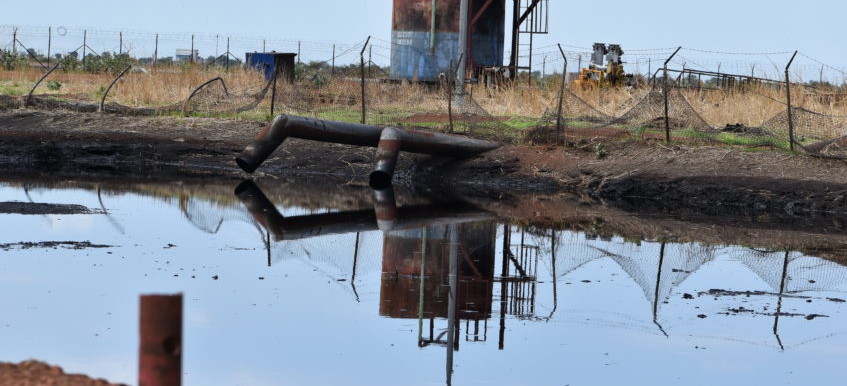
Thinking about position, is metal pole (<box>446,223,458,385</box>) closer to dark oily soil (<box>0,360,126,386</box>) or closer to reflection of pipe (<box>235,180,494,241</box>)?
reflection of pipe (<box>235,180,494,241</box>)

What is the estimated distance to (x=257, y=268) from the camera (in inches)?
538

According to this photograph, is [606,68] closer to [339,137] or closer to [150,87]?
[150,87]

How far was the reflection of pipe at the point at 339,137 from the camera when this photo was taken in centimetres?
2266

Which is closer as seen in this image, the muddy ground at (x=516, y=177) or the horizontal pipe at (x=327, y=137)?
the muddy ground at (x=516, y=177)

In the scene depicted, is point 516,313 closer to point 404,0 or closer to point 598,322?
point 598,322

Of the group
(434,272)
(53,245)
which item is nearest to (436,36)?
(53,245)

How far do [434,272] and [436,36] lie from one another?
27944mm

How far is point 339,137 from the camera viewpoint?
23.1 meters

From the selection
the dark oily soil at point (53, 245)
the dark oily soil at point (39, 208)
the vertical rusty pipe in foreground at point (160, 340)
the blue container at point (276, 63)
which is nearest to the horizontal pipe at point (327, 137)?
the dark oily soil at point (39, 208)

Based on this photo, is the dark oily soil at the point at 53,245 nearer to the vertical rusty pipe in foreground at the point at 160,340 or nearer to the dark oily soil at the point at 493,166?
the dark oily soil at the point at 493,166

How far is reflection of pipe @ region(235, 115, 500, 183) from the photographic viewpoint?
2266cm

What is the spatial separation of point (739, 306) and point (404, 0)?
30.0 meters

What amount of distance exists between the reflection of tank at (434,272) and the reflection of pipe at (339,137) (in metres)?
5.18

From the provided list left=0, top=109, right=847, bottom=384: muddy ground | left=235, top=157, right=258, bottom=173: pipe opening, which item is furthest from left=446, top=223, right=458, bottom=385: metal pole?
left=235, top=157, right=258, bottom=173: pipe opening
